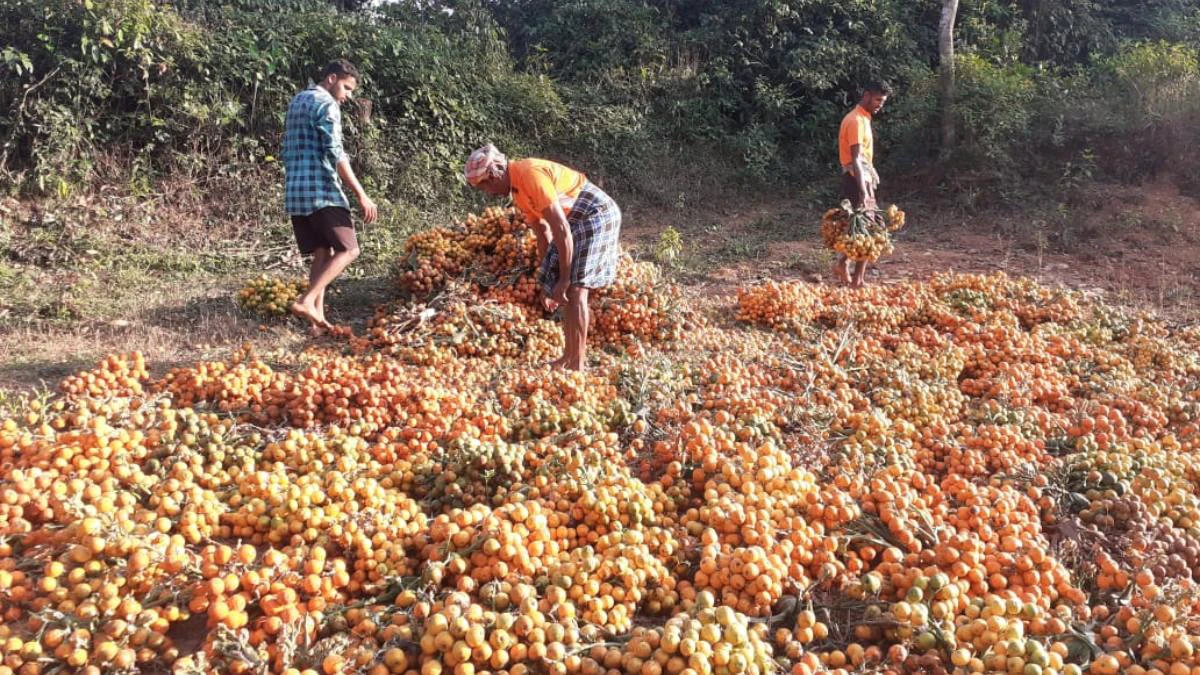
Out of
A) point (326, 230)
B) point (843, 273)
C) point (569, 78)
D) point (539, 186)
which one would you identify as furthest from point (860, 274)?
point (569, 78)

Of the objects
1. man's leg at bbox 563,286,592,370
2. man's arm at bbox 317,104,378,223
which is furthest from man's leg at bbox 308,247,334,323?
man's leg at bbox 563,286,592,370

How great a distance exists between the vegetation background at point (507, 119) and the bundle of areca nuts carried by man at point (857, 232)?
100 inches

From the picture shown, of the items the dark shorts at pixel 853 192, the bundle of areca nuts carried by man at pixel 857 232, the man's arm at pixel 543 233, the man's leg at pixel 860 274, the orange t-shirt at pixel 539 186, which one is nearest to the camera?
the orange t-shirt at pixel 539 186

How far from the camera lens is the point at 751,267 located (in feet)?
28.1

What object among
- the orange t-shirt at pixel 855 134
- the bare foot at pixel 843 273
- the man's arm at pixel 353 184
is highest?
the orange t-shirt at pixel 855 134

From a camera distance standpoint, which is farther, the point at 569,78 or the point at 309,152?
the point at 569,78

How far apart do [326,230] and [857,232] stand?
15.0 feet

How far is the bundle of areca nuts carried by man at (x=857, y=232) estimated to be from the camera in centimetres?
684

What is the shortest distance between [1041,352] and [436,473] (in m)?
3.93

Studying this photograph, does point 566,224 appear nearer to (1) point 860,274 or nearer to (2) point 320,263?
(2) point 320,263

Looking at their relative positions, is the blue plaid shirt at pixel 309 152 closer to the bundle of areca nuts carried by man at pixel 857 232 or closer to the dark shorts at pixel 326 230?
the dark shorts at pixel 326 230

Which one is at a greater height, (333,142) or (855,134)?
(855,134)

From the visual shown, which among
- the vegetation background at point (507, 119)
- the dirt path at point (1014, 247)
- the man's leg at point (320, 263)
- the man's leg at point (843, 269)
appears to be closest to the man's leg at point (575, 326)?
the man's leg at point (320, 263)

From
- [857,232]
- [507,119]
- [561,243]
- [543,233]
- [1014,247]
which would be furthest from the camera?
[507,119]
